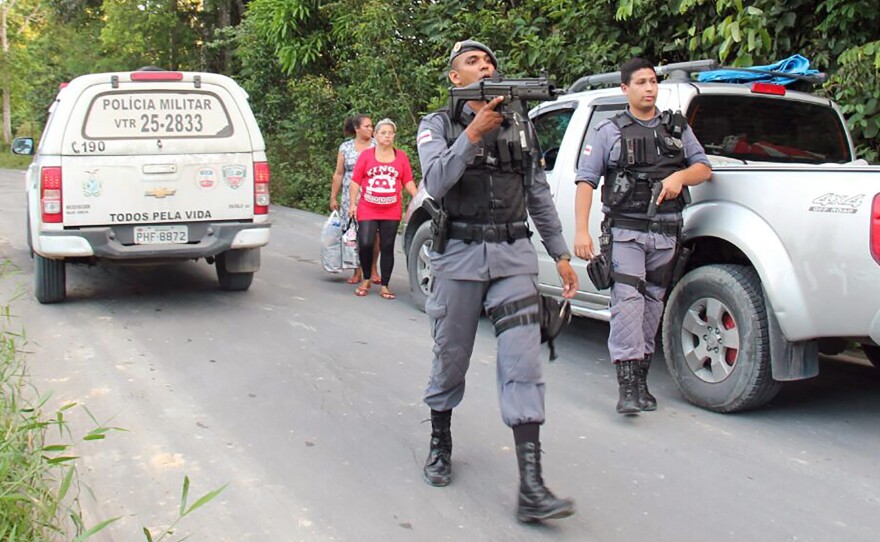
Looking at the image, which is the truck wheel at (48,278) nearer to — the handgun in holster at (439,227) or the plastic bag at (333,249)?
the plastic bag at (333,249)

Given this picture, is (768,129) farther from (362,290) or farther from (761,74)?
(362,290)

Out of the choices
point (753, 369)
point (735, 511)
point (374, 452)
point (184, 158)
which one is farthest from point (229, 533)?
point (184, 158)

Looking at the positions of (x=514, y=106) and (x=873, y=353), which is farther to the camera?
(x=873, y=353)

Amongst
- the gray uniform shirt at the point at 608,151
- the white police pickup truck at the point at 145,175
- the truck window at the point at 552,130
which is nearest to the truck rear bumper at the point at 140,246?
the white police pickup truck at the point at 145,175

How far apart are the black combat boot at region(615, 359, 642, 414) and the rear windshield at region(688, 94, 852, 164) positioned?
1.52m

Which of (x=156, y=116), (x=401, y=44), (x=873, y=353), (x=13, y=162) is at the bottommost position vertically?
(x=873, y=353)

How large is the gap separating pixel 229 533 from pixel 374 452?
1.04 m

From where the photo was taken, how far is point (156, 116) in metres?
7.38

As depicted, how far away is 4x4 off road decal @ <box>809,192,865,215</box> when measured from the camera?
13.8 ft

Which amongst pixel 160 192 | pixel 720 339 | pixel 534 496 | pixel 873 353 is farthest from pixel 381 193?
pixel 534 496

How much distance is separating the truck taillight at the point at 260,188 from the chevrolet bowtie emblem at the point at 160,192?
0.67 meters

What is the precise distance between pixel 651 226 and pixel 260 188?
3818 millimetres

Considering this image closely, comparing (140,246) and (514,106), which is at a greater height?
(514,106)

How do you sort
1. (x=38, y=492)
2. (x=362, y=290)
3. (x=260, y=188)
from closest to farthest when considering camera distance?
(x=38, y=492), (x=260, y=188), (x=362, y=290)
